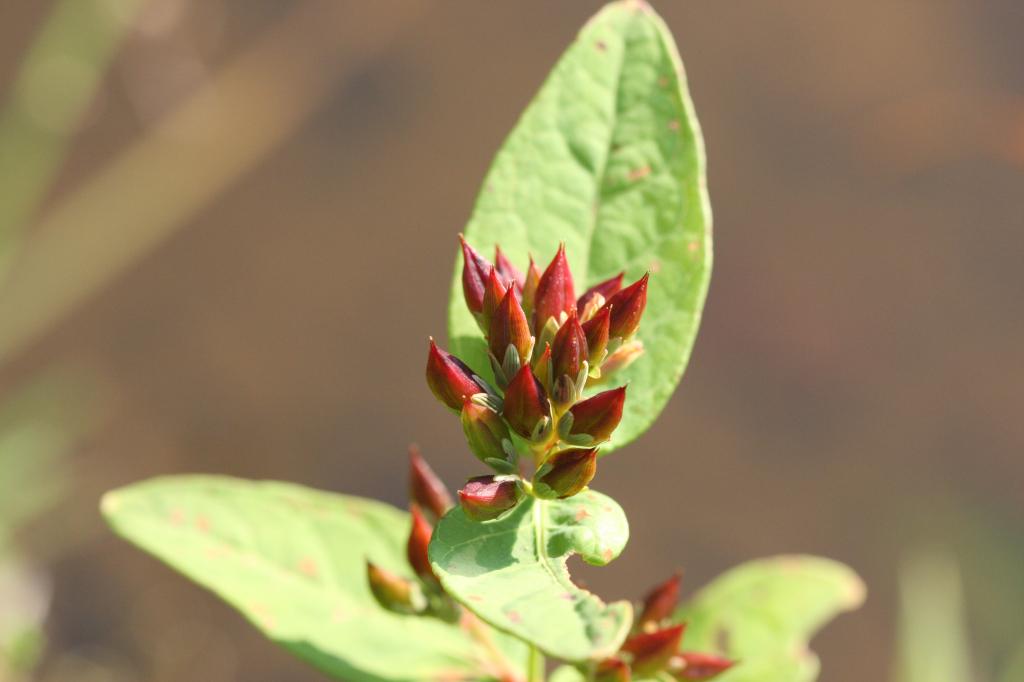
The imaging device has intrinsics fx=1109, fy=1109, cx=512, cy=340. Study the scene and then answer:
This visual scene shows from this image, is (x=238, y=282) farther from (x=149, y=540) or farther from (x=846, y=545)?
(x=149, y=540)

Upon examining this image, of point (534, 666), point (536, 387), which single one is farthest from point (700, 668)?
point (536, 387)

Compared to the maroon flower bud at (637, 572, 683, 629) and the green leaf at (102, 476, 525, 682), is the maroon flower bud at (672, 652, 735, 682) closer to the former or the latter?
the maroon flower bud at (637, 572, 683, 629)

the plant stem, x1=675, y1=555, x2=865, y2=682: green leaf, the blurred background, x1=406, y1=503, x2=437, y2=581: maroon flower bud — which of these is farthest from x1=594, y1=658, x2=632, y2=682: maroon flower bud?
the blurred background

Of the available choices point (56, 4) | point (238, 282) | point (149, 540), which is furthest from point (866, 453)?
point (56, 4)

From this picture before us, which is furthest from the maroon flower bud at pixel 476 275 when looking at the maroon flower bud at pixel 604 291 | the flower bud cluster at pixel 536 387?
the maroon flower bud at pixel 604 291

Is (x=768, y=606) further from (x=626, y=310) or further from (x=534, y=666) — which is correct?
(x=626, y=310)

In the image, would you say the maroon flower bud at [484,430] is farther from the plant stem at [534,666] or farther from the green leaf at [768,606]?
the green leaf at [768,606]
